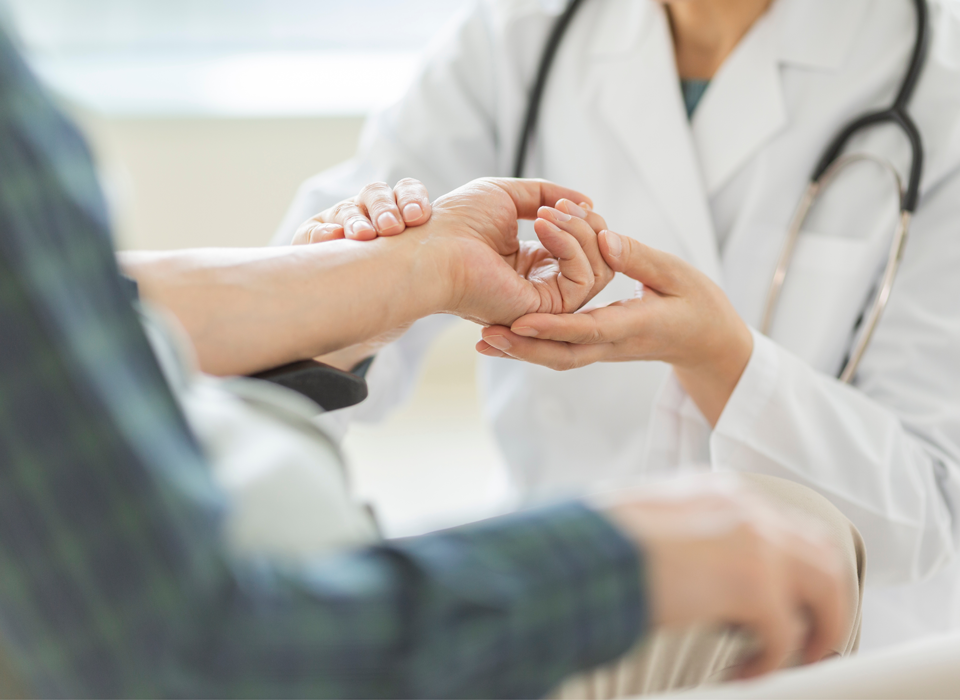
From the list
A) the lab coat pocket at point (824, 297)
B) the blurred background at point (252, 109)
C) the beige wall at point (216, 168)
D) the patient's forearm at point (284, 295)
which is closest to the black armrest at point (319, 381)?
the patient's forearm at point (284, 295)

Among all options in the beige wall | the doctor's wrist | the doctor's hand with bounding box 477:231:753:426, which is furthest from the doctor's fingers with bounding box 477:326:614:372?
the beige wall

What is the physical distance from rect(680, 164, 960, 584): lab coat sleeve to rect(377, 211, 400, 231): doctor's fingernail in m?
0.31

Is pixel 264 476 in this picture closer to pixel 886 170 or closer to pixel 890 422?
pixel 890 422

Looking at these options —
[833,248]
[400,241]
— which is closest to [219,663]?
[400,241]

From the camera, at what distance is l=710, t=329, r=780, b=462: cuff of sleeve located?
0.67m

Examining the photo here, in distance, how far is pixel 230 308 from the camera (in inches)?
20.1

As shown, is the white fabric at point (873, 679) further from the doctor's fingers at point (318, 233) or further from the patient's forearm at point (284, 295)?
the doctor's fingers at point (318, 233)

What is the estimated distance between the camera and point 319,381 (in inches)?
19.6

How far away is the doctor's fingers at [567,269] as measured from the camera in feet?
2.02

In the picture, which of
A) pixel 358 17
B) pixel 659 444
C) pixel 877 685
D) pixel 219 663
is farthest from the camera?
pixel 358 17

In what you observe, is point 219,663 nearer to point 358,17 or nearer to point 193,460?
point 193,460

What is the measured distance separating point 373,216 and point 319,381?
0.64 ft

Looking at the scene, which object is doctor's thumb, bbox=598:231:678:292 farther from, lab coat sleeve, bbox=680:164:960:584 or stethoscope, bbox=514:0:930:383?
stethoscope, bbox=514:0:930:383

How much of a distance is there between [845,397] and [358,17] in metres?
1.62
